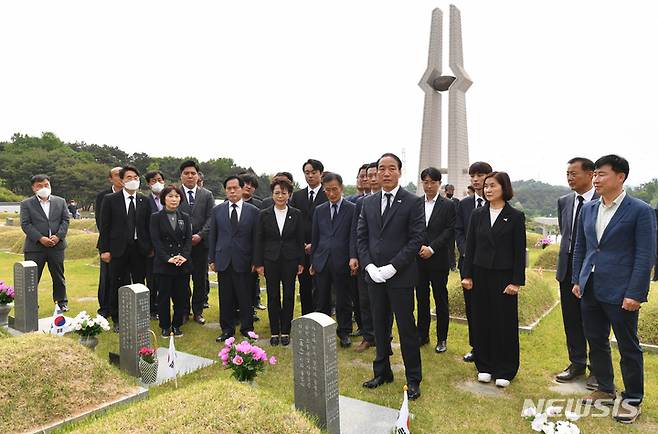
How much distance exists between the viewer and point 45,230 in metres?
6.90

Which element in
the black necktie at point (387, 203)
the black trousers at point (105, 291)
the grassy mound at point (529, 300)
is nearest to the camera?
the black necktie at point (387, 203)

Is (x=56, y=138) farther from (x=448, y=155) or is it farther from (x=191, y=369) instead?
(x=191, y=369)

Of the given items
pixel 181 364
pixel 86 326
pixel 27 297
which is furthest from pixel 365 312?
pixel 27 297

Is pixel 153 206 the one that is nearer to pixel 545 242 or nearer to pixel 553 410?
pixel 553 410

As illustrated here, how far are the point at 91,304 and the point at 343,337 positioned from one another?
497 centimetres

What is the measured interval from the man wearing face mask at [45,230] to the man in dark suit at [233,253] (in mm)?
2952

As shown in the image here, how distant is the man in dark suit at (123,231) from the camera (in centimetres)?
615

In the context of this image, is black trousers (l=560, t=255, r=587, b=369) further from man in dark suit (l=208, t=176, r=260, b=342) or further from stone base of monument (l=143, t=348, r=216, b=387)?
stone base of monument (l=143, t=348, r=216, b=387)

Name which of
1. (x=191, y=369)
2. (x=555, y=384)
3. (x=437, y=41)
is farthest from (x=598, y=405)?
(x=437, y=41)

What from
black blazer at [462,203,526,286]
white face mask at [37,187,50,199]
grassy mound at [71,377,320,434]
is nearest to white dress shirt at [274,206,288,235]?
black blazer at [462,203,526,286]

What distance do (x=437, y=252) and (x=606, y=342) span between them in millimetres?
1896

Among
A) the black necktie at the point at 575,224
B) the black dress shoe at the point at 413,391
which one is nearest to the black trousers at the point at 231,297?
the black dress shoe at the point at 413,391

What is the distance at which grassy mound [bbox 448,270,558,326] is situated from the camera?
6.29m

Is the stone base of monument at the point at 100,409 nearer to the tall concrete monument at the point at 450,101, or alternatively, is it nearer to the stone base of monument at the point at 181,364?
the stone base of monument at the point at 181,364
